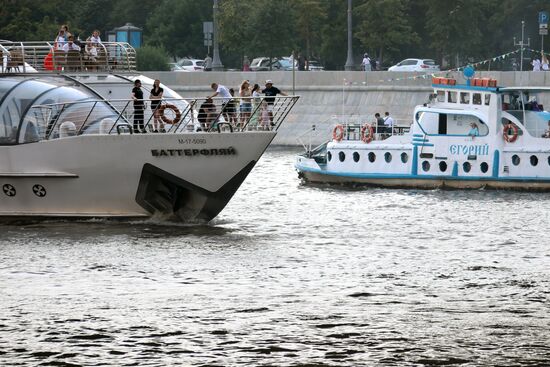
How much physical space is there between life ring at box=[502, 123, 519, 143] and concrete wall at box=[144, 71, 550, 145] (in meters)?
20.0

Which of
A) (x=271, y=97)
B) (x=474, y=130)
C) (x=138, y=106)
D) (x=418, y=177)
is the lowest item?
(x=418, y=177)

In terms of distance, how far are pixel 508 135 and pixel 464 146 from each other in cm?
141

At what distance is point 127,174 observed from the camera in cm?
3078

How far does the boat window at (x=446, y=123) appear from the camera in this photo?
154 ft

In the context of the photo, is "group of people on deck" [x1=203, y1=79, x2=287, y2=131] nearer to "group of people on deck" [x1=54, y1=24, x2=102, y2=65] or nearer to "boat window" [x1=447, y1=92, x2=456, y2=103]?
"group of people on deck" [x1=54, y1=24, x2=102, y2=65]

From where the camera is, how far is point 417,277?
25.0 metres

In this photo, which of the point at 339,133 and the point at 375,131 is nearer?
the point at 339,133

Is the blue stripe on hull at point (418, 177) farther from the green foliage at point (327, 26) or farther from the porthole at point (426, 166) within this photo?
the green foliage at point (327, 26)

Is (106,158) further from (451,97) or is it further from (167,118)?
(451,97)

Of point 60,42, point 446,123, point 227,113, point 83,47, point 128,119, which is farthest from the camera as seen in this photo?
point 446,123

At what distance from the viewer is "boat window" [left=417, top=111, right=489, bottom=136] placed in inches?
1853

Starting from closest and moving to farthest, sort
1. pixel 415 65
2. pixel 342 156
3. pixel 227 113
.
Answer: pixel 227 113
pixel 342 156
pixel 415 65

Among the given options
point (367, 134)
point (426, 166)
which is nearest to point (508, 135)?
point (426, 166)

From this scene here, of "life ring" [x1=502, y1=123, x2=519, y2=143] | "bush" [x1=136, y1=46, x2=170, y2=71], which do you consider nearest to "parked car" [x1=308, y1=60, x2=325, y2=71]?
"bush" [x1=136, y1=46, x2=170, y2=71]
